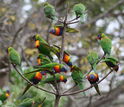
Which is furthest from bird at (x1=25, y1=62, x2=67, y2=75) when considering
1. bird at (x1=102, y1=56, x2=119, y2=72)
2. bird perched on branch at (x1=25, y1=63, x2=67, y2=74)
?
bird at (x1=102, y1=56, x2=119, y2=72)

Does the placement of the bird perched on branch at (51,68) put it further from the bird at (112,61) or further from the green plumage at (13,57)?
the bird at (112,61)

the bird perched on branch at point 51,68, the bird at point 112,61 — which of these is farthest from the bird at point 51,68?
the bird at point 112,61

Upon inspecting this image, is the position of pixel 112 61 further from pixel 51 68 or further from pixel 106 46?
pixel 51 68

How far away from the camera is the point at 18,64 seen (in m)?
1.06

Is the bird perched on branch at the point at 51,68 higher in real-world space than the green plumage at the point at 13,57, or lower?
lower

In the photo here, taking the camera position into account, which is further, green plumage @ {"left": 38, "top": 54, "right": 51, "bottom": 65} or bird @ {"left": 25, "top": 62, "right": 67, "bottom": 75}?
green plumage @ {"left": 38, "top": 54, "right": 51, "bottom": 65}

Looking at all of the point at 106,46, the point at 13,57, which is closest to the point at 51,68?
the point at 13,57

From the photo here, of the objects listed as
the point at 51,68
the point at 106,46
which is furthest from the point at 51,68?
the point at 106,46

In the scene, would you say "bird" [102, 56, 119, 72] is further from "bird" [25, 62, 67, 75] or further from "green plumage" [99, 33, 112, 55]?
"bird" [25, 62, 67, 75]

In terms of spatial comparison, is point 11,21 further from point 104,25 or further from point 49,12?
point 49,12

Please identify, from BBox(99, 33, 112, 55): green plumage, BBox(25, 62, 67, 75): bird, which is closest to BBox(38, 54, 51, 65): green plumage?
BBox(25, 62, 67, 75): bird

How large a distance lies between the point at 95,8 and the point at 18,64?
378 cm

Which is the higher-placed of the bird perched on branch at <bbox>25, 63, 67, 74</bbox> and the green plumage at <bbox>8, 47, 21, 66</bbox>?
the green plumage at <bbox>8, 47, 21, 66</bbox>

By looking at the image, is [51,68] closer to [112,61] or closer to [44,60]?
[44,60]
